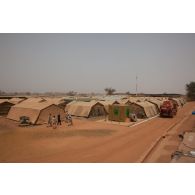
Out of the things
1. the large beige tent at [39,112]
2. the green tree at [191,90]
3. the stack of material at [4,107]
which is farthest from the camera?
the green tree at [191,90]

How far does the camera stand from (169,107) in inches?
1180

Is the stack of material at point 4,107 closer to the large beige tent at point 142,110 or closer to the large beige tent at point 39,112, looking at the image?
the large beige tent at point 39,112

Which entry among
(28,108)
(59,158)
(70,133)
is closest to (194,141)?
(59,158)

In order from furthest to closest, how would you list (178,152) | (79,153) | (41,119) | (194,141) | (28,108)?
(28,108)
(41,119)
(194,141)
(79,153)
(178,152)

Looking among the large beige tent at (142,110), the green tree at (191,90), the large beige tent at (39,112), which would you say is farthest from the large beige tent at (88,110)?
the green tree at (191,90)

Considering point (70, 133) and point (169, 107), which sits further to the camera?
point (169, 107)

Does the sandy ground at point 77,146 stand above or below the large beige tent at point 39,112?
below

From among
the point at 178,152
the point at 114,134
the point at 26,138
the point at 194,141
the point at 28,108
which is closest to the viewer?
the point at 178,152

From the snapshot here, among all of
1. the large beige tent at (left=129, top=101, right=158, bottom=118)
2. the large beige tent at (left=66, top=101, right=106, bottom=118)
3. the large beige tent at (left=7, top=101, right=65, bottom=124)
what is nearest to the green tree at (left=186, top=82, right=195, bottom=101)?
the large beige tent at (left=129, top=101, right=158, bottom=118)

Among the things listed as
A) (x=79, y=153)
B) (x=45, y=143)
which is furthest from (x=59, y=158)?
(x=45, y=143)

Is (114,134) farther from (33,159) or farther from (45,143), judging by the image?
(33,159)

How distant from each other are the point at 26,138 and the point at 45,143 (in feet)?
8.47

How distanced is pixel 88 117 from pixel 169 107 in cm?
1283

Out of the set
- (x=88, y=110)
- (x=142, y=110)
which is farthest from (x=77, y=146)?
(x=142, y=110)
